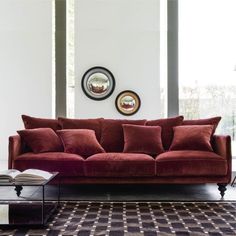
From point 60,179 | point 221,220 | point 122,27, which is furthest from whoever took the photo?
point 122,27

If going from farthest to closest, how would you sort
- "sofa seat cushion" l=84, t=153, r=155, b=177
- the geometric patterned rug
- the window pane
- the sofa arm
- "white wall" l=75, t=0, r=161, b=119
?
the window pane < "white wall" l=75, t=0, r=161, b=119 < the sofa arm < "sofa seat cushion" l=84, t=153, r=155, b=177 < the geometric patterned rug

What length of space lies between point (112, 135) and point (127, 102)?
4.72 ft

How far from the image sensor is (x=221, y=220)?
2801 mm

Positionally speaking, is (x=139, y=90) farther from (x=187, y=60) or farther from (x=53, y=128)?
(x=53, y=128)

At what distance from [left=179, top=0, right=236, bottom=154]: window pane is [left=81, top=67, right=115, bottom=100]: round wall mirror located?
48.5 inches

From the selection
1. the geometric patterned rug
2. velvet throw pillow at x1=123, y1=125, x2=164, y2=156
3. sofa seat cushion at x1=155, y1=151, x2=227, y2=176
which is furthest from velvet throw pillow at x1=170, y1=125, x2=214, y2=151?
the geometric patterned rug

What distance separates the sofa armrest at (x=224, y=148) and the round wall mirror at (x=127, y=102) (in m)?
1.90

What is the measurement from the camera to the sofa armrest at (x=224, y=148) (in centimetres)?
364

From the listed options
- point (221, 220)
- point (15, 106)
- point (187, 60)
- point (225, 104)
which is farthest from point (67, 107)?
point (221, 220)

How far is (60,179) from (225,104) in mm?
3411

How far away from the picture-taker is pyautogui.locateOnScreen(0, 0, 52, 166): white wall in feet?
18.3

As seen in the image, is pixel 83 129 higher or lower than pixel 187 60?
lower

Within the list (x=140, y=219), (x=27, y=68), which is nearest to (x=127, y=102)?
(x=27, y=68)

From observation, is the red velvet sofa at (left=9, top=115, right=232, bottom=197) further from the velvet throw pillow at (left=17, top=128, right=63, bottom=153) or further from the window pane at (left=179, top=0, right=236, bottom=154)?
the window pane at (left=179, top=0, right=236, bottom=154)
